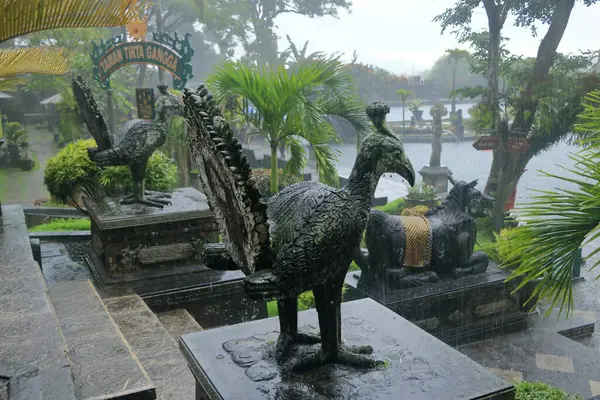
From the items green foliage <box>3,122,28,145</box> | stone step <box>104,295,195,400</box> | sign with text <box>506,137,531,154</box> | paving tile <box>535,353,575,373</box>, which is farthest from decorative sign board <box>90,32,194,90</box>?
green foliage <box>3,122,28,145</box>

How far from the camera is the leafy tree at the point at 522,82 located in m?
9.30

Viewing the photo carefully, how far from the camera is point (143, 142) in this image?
5824 mm

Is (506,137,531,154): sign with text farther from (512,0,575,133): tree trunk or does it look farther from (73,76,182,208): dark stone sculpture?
(73,76,182,208): dark stone sculpture

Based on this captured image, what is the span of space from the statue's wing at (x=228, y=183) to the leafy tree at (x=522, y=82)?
795cm

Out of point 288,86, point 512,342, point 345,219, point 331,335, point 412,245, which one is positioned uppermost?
point 288,86

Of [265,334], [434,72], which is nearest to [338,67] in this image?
[265,334]

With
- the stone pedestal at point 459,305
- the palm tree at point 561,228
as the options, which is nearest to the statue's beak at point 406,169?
the palm tree at point 561,228

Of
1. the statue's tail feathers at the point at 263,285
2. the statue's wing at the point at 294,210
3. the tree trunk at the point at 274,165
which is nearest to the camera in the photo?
the statue's tail feathers at the point at 263,285

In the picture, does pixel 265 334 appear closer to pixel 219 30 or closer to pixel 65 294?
pixel 65 294

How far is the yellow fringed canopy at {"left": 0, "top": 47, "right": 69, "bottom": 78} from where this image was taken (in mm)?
5543

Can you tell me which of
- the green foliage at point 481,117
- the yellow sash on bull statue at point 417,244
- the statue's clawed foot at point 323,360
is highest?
the green foliage at point 481,117

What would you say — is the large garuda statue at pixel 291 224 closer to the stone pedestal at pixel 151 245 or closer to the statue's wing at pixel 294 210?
the statue's wing at pixel 294 210

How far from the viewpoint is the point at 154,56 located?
948cm

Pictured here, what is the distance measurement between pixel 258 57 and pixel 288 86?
14937mm
